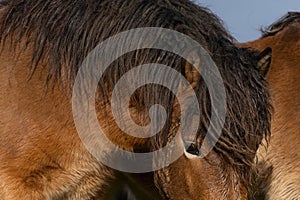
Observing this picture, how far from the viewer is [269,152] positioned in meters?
5.79

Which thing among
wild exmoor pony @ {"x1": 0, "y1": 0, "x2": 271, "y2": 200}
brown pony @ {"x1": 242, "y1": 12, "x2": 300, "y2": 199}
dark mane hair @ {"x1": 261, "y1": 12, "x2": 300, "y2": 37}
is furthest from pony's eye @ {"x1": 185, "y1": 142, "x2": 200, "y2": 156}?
dark mane hair @ {"x1": 261, "y1": 12, "x2": 300, "y2": 37}

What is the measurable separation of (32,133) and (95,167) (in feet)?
1.58

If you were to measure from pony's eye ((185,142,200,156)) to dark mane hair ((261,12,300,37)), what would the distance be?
8.28ft

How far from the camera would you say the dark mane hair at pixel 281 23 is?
634cm

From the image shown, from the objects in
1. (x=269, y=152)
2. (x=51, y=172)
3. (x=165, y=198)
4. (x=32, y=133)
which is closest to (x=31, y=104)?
(x=32, y=133)

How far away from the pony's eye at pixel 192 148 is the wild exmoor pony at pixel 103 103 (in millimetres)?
14

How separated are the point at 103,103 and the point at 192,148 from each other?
2.56 feet

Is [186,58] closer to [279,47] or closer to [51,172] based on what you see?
[51,172]

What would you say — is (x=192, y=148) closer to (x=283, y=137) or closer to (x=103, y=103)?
(x=103, y=103)

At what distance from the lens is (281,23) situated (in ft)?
21.0

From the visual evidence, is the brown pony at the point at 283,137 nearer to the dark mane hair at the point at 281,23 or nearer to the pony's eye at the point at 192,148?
the dark mane hair at the point at 281,23

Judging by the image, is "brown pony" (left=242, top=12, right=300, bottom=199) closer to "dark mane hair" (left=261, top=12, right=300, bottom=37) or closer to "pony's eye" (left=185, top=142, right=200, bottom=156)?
"dark mane hair" (left=261, top=12, right=300, bottom=37)

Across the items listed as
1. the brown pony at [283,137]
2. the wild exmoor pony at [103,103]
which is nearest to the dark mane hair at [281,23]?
the brown pony at [283,137]

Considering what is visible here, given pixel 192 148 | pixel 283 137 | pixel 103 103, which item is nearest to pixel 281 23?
pixel 283 137
